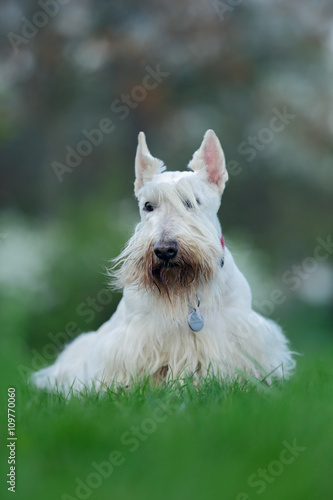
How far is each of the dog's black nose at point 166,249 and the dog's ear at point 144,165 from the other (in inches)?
28.9

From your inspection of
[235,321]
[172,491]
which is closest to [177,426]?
[172,491]

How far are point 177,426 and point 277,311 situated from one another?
22.3 feet

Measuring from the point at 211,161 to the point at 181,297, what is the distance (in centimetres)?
91

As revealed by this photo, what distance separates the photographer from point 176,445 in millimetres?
2412
